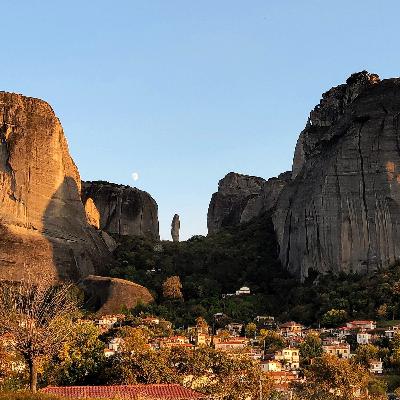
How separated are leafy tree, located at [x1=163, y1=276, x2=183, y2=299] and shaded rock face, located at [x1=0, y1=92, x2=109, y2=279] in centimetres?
900

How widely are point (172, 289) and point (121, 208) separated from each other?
40104 millimetres

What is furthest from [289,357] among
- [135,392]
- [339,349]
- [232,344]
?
[135,392]

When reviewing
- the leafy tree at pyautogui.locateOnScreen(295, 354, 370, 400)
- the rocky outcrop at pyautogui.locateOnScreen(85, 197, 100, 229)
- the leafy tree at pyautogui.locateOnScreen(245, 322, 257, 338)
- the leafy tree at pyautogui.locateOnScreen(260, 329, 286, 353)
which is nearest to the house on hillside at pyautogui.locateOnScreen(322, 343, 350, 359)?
the leafy tree at pyautogui.locateOnScreen(260, 329, 286, 353)

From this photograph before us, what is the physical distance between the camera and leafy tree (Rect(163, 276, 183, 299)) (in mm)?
89312

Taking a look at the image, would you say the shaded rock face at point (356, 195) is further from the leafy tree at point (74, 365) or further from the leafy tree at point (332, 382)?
the leafy tree at point (74, 365)

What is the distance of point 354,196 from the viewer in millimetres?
90250

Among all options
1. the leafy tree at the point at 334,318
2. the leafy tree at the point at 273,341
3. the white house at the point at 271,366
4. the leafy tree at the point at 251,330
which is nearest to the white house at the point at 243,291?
the leafy tree at the point at 251,330

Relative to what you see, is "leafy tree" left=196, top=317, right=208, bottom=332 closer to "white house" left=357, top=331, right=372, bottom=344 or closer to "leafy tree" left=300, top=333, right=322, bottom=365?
"leafy tree" left=300, top=333, right=322, bottom=365

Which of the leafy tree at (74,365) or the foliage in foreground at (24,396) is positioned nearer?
the foliage in foreground at (24,396)

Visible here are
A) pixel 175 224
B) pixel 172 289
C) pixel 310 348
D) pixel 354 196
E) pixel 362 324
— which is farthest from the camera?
pixel 175 224

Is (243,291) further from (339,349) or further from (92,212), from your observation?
(92,212)

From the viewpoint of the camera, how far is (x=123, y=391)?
3709 cm

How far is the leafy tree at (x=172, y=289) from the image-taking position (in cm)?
8931

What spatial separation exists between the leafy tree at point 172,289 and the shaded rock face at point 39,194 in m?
9.00
